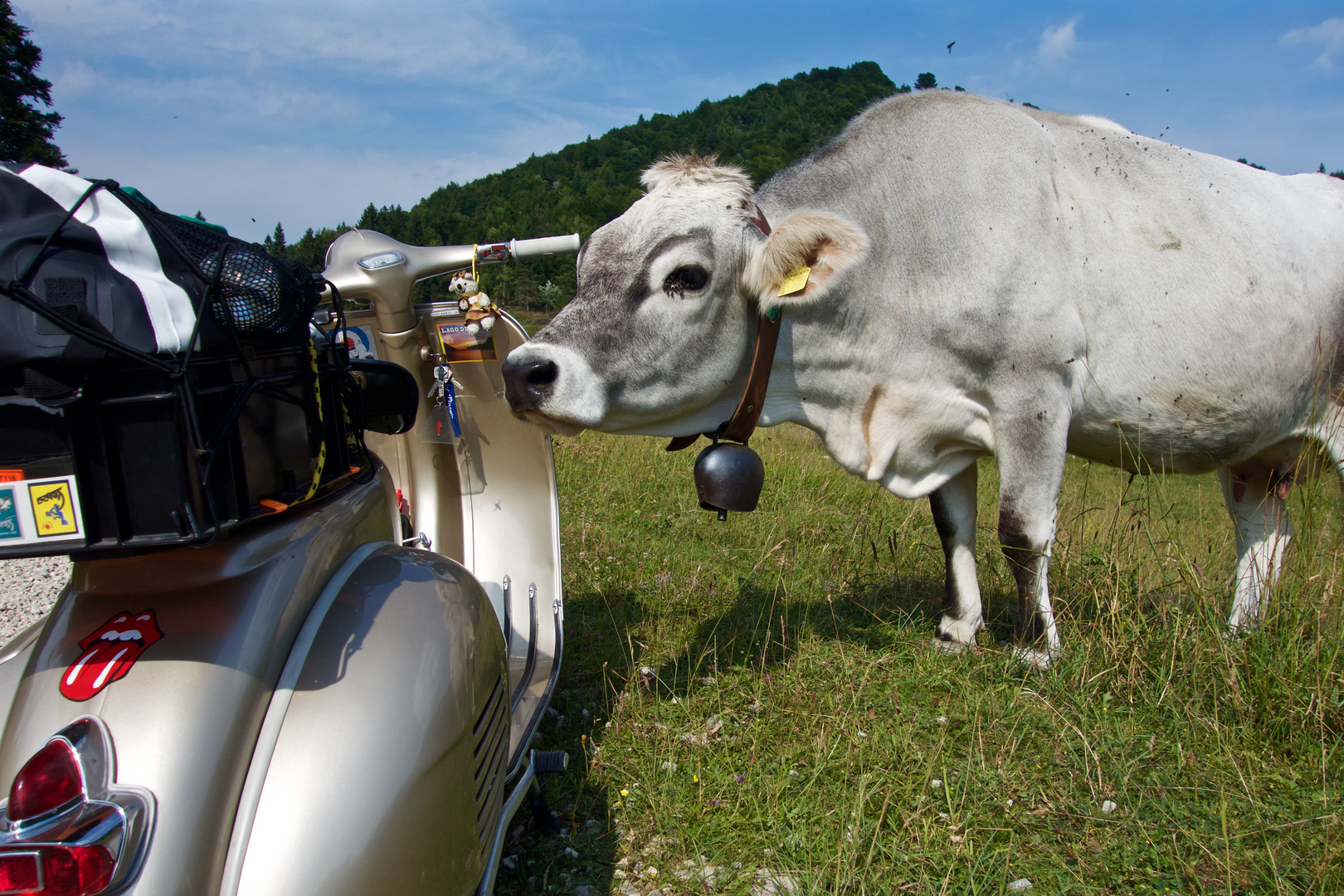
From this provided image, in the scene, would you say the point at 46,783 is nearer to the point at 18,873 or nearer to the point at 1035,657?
the point at 18,873

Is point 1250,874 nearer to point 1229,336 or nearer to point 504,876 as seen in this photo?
point 504,876

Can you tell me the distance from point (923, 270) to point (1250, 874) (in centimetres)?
196

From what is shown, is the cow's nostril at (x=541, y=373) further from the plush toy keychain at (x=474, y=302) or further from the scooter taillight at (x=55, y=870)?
the scooter taillight at (x=55, y=870)

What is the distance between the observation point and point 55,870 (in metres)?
1.06

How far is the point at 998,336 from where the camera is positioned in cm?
290

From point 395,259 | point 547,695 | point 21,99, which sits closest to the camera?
point 547,695

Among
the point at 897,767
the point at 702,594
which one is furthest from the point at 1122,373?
the point at 702,594

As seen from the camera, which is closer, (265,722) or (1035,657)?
(265,722)

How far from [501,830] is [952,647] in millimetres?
2109

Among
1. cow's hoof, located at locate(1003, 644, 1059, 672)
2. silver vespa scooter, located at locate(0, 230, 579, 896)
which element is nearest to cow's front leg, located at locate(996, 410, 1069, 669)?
cow's hoof, located at locate(1003, 644, 1059, 672)

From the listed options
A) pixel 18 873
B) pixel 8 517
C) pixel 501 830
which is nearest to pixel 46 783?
pixel 18 873

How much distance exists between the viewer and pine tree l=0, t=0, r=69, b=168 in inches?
541

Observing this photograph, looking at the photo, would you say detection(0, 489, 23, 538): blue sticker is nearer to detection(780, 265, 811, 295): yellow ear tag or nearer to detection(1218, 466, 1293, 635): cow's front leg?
detection(780, 265, 811, 295): yellow ear tag

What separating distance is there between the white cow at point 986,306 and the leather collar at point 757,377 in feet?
0.17
